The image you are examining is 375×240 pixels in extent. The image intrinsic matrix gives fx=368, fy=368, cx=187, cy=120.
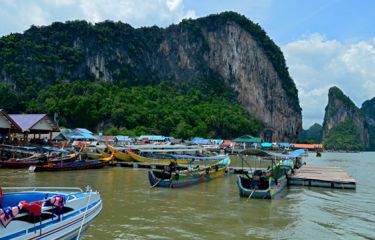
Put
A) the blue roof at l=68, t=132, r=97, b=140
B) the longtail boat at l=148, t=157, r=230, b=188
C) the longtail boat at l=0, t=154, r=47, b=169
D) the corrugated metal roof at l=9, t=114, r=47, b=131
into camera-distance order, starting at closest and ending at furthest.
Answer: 1. the longtail boat at l=148, t=157, r=230, b=188
2. the longtail boat at l=0, t=154, r=47, b=169
3. the corrugated metal roof at l=9, t=114, r=47, b=131
4. the blue roof at l=68, t=132, r=97, b=140

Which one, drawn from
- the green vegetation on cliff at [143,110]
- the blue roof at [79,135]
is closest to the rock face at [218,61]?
the green vegetation on cliff at [143,110]

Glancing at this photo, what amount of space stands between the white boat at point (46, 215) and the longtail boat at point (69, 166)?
21.2m

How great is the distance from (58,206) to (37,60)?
11430 cm

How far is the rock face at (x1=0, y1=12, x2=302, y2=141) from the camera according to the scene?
13915cm

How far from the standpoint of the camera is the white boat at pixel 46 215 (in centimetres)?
722

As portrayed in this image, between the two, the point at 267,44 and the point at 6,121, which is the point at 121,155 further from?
the point at 267,44

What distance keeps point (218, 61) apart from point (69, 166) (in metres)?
130

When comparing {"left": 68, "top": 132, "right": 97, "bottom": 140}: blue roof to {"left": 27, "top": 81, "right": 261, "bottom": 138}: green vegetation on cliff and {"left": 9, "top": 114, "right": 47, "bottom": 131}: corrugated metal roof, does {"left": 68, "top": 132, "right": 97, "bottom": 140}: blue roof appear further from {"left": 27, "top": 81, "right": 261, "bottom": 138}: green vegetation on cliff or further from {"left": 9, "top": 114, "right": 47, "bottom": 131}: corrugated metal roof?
{"left": 27, "top": 81, "right": 261, "bottom": 138}: green vegetation on cliff

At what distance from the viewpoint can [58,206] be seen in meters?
8.53

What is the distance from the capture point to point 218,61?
514 ft

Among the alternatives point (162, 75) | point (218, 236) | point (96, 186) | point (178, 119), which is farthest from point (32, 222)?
point (162, 75)

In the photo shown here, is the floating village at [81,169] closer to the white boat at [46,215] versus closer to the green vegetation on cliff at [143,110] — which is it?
the white boat at [46,215]

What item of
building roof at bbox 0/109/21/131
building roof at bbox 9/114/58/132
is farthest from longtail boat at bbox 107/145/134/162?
building roof at bbox 0/109/21/131

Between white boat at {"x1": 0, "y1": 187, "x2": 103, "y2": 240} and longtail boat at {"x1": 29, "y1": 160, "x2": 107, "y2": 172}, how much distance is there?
21200mm
